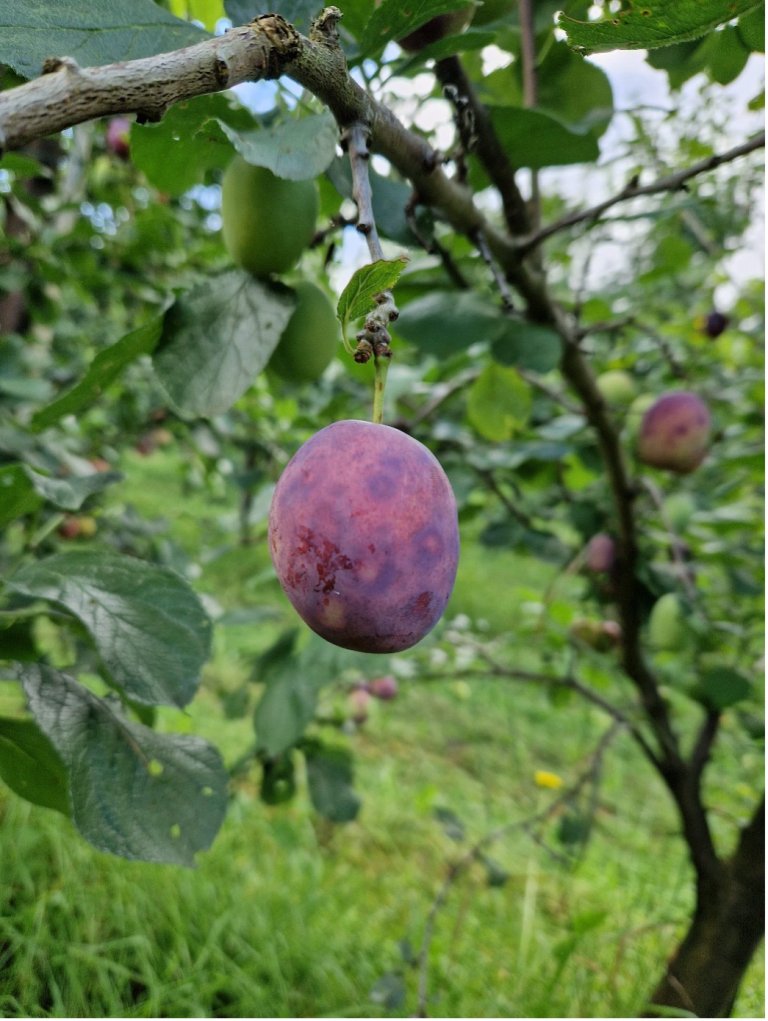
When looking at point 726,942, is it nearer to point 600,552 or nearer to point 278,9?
point 600,552

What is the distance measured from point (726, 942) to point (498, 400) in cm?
87

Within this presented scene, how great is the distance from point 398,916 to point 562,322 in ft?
4.52

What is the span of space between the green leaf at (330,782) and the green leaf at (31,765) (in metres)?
0.89

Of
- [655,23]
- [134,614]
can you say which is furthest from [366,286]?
[134,614]

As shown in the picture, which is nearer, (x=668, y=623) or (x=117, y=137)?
(x=668, y=623)

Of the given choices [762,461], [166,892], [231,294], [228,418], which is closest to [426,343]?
[231,294]

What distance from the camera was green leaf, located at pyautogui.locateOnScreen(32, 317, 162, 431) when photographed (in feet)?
1.79

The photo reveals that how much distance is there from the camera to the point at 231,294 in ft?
1.94

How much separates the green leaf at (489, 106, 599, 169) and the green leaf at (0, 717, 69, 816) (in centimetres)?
65

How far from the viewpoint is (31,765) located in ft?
1.91

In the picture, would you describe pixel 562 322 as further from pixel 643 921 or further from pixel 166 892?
pixel 643 921

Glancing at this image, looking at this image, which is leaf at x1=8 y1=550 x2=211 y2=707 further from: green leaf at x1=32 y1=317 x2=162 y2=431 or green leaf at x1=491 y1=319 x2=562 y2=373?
green leaf at x1=491 y1=319 x2=562 y2=373

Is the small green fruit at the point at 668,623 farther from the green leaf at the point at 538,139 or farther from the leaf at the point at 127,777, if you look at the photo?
the leaf at the point at 127,777

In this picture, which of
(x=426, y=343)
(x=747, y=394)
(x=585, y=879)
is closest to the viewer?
(x=426, y=343)
